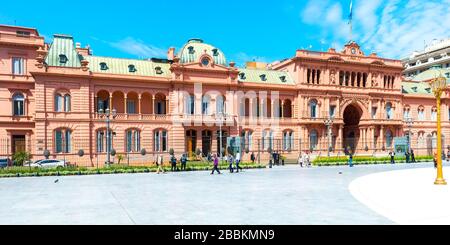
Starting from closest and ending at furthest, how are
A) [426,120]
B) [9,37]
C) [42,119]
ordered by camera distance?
[42,119], [9,37], [426,120]

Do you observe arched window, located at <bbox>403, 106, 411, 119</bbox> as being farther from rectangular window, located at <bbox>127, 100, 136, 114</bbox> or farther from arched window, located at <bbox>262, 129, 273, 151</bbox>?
rectangular window, located at <bbox>127, 100, 136, 114</bbox>

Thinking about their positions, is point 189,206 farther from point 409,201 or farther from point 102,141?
point 102,141

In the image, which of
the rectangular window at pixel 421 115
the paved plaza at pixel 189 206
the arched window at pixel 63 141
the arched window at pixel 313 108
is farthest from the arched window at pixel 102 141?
the rectangular window at pixel 421 115

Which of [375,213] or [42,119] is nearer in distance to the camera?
[375,213]

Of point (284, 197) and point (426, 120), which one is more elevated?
point (426, 120)

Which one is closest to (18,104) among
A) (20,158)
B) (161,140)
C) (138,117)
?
(20,158)

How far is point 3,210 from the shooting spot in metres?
13.9

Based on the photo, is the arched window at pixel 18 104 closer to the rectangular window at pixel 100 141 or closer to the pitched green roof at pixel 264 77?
the rectangular window at pixel 100 141

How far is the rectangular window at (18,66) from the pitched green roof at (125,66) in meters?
7.61

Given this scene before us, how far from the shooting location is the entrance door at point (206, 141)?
5084 cm

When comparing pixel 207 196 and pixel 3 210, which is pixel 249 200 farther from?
pixel 3 210

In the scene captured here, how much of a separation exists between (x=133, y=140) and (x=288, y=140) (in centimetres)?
2284

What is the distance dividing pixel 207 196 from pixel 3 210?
817 cm

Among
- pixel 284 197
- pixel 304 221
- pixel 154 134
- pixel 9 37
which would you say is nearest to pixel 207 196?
pixel 284 197
